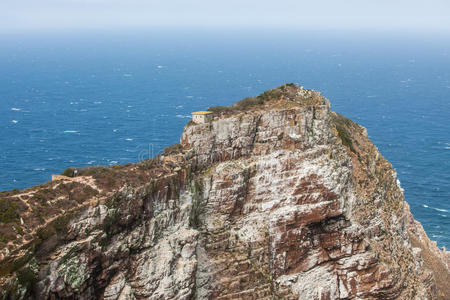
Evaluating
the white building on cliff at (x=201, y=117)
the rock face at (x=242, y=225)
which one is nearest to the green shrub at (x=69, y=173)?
the rock face at (x=242, y=225)

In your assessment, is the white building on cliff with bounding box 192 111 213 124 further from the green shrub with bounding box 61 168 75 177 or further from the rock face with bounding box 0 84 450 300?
the green shrub with bounding box 61 168 75 177

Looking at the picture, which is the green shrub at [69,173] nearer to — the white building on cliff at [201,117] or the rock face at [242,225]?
the rock face at [242,225]

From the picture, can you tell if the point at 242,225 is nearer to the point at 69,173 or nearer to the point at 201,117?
the point at 201,117

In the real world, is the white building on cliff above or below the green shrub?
above

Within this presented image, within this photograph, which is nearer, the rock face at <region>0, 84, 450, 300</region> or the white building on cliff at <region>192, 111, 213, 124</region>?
the rock face at <region>0, 84, 450, 300</region>

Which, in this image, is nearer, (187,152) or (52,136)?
(187,152)

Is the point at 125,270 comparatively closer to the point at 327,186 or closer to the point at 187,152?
the point at 187,152

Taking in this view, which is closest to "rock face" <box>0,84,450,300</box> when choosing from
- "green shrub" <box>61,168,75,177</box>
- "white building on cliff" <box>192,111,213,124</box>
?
"white building on cliff" <box>192,111,213,124</box>

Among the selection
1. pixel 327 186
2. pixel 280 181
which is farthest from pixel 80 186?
pixel 327 186

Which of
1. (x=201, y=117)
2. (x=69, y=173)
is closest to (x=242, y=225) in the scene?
(x=201, y=117)
